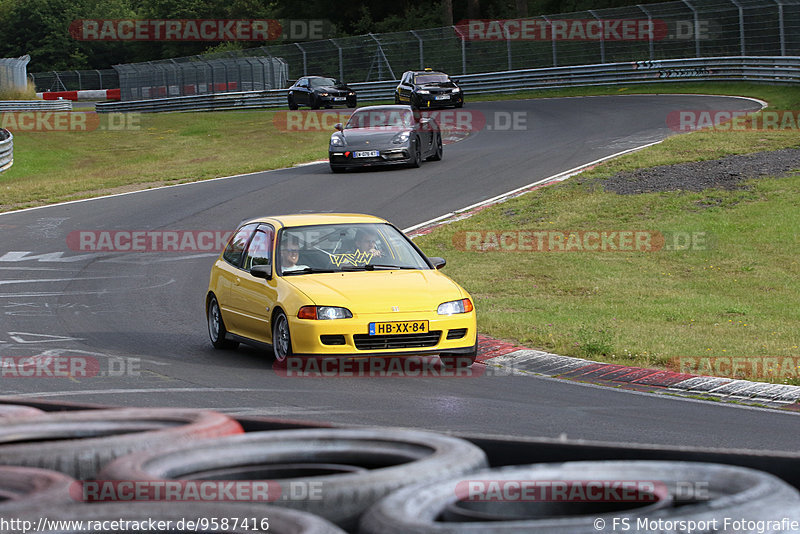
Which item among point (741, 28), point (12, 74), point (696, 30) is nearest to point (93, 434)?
point (741, 28)

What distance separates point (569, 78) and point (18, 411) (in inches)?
1730

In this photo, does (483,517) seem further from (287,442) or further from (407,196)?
(407,196)

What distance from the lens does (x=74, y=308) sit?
13.8m

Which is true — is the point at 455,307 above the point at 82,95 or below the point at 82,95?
below

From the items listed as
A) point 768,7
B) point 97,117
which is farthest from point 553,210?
point 97,117

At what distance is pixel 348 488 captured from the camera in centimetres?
369

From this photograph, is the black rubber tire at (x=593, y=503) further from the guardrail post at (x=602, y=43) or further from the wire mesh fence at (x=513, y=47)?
the guardrail post at (x=602, y=43)

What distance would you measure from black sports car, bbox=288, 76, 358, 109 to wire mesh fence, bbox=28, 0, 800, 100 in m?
3.71

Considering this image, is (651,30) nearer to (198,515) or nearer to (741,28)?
(741,28)

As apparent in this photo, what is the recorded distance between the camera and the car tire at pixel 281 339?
397 inches

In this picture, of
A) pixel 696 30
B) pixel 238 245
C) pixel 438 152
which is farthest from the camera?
pixel 696 30

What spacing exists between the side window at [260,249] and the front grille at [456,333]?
6.84ft

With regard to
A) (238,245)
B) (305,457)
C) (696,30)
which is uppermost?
(696,30)

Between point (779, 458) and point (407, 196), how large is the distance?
19.5 m
